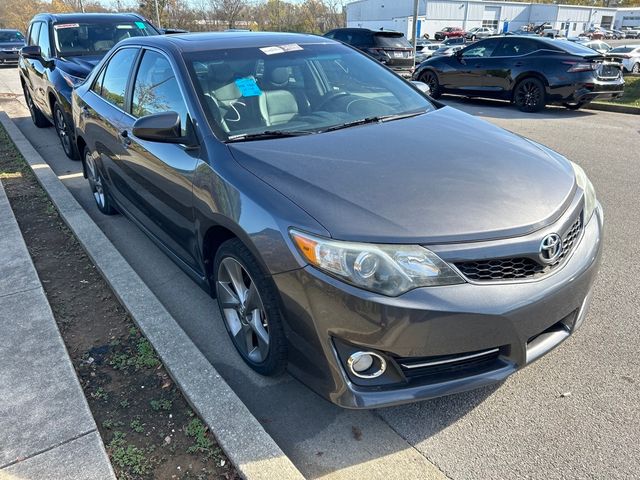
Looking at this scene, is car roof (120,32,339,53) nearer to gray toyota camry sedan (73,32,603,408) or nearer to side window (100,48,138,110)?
gray toyota camry sedan (73,32,603,408)

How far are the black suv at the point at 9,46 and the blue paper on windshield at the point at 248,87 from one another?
81.1 ft

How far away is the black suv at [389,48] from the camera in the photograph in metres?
15.3

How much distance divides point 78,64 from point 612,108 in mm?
10663

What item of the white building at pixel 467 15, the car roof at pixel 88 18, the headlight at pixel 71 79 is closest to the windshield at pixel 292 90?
the headlight at pixel 71 79

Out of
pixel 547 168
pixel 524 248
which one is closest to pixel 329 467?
pixel 524 248

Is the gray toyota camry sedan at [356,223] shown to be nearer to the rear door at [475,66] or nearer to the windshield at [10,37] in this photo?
the rear door at [475,66]

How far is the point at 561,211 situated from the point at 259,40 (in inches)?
95.2

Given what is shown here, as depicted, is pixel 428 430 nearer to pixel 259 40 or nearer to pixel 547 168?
pixel 547 168

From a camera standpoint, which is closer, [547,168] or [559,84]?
[547,168]

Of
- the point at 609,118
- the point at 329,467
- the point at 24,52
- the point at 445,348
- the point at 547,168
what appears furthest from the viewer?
the point at 609,118

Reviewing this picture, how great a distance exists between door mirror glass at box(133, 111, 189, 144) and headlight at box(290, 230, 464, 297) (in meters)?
1.42

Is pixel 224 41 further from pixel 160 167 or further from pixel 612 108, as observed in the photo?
pixel 612 108

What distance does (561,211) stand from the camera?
7.82ft

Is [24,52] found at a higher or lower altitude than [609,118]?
higher
